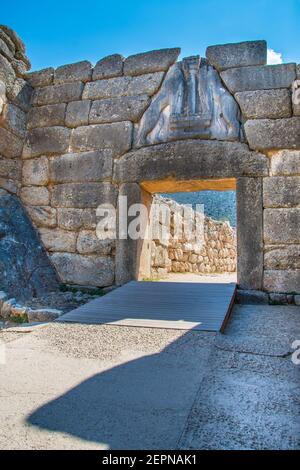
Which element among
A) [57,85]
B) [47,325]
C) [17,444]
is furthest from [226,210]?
[17,444]

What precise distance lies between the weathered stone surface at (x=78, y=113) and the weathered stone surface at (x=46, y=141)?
6.2 inches

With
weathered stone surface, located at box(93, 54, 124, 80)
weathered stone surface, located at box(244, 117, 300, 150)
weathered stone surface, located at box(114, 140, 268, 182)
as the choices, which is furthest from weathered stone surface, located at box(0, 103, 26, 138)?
weathered stone surface, located at box(244, 117, 300, 150)

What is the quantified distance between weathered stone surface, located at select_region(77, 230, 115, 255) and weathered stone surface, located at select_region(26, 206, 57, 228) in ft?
1.78

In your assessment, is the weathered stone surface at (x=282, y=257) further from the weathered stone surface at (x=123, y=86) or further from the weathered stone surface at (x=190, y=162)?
the weathered stone surface at (x=123, y=86)

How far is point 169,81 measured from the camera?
5027mm

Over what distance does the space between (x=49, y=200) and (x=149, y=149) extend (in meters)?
1.76

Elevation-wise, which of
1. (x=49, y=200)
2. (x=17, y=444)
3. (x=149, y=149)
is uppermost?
(x=149, y=149)

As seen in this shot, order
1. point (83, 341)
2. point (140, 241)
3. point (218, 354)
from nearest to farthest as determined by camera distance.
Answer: point (218, 354)
point (83, 341)
point (140, 241)

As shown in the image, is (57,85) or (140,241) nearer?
(140,241)

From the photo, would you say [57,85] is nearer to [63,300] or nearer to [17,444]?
[63,300]

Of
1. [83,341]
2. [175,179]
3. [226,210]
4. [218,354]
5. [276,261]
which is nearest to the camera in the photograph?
[218,354]

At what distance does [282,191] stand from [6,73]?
14.3ft

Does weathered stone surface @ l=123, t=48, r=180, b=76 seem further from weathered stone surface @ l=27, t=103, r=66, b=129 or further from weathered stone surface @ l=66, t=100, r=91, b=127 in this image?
weathered stone surface @ l=27, t=103, r=66, b=129

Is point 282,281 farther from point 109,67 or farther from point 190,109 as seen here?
point 109,67
